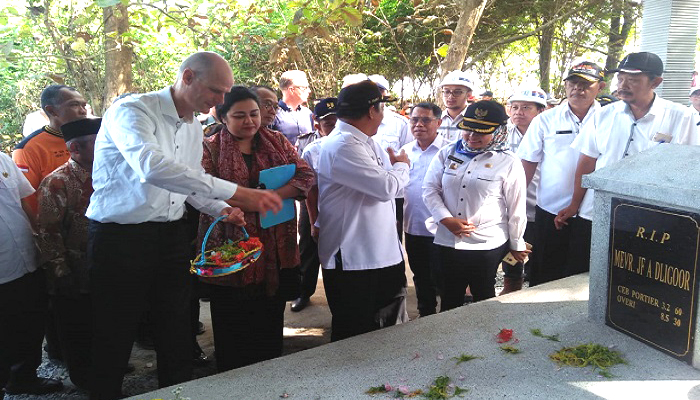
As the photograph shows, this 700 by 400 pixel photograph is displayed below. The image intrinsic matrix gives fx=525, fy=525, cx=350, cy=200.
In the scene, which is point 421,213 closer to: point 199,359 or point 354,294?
point 354,294

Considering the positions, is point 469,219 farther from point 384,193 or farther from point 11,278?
point 11,278

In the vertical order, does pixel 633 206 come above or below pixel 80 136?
below

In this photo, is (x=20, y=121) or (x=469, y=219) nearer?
(x=469, y=219)

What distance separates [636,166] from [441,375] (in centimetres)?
137

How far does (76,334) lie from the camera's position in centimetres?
341

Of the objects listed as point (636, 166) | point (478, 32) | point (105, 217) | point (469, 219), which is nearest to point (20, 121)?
point (105, 217)

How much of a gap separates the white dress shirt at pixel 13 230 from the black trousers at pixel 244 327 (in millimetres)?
1093

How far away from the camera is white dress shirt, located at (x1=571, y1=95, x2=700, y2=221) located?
3.54 metres

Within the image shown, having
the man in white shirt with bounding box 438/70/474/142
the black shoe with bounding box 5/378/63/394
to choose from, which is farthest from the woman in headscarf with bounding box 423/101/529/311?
the black shoe with bounding box 5/378/63/394

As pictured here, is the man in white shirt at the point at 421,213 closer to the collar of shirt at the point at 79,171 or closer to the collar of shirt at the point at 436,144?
the collar of shirt at the point at 436,144

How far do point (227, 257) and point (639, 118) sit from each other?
2906 mm

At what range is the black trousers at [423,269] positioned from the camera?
433cm

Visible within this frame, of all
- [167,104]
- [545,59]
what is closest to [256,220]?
[167,104]

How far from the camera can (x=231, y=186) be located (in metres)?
2.41
